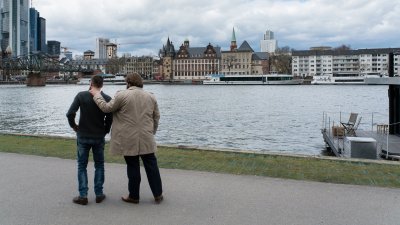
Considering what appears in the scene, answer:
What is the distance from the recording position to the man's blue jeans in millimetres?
7609

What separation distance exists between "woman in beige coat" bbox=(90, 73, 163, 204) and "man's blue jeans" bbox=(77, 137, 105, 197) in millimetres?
362

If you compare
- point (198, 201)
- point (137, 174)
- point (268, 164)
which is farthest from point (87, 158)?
point (268, 164)

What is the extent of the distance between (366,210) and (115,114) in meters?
4.42

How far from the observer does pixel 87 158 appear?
7.73 m

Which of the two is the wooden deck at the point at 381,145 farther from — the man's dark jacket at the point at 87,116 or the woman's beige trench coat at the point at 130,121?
the man's dark jacket at the point at 87,116

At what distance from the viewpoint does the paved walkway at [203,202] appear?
6777mm

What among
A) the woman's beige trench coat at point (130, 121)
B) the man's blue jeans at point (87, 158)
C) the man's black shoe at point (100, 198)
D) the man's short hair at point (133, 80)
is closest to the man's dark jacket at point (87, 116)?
the man's blue jeans at point (87, 158)

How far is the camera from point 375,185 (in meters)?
9.17

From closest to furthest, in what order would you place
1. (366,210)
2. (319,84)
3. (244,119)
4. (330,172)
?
1. (366,210)
2. (330,172)
3. (244,119)
4. (319,84)

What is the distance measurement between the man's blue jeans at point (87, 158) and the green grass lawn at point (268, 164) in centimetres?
332

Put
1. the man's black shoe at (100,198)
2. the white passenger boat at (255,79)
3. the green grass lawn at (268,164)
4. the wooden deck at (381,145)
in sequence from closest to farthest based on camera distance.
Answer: the man's black shoe at (100,198), the green grass lawn at (268,164), the wooden deck at (381,145), the white passenger boat at (255,79)

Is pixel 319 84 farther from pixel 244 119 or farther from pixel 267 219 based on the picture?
pixel 267 219

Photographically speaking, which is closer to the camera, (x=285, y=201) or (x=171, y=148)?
(x=285, y=201)

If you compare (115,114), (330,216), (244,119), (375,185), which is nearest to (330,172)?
(375,185)
